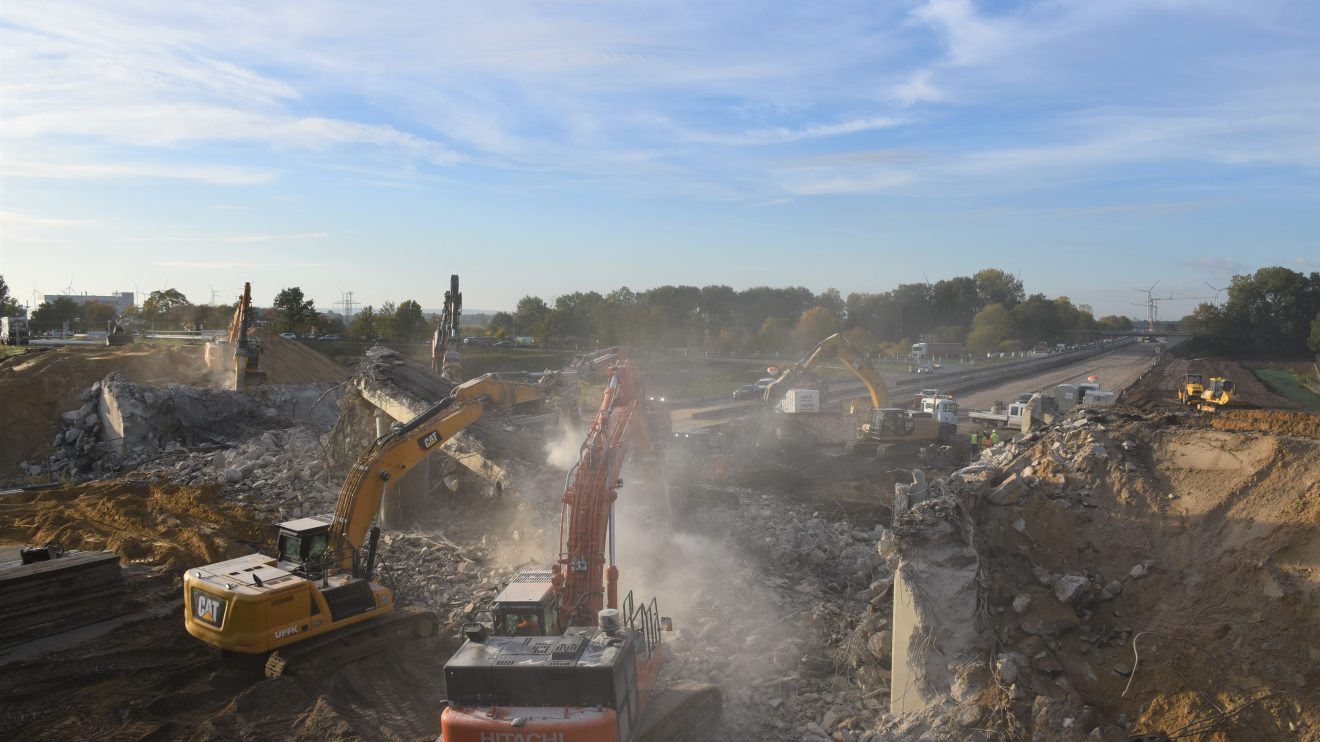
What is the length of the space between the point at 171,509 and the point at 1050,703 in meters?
20.5

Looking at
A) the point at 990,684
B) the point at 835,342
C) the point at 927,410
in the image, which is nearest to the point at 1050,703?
the point at 990,684

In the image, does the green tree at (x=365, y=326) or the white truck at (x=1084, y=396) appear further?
→ the green tree at (x=365, y=326)

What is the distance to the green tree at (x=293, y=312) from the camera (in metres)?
62.1

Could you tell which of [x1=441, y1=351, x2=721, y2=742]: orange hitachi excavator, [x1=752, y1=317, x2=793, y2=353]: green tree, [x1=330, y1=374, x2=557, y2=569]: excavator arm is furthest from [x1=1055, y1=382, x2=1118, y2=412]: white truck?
[x1=752, y1=317, x2=793, y2=353]: green tree

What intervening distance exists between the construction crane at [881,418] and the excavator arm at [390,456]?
18.8 metres

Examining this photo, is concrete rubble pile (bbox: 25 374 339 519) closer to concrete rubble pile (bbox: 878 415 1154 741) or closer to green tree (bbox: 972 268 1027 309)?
concrete rubble pile (bbox: 878 415 1154 741)

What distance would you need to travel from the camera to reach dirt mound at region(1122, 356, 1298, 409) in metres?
45.3

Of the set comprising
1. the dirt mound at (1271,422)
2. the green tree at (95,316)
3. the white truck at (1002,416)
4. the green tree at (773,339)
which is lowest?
the white truck at (1002,416)

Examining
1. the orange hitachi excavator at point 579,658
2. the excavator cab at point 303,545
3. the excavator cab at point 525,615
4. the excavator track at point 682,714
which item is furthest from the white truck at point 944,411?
the excavator cab at point 525,615

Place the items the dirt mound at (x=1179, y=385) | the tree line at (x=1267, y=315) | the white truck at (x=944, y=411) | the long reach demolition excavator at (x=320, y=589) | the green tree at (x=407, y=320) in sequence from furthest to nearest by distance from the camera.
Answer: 1. the tree line at (x=1267, y=315)
2. the green tree at (x=407, y=320)
3. the dirt mound at (x=1179, y=385)
4. the white truck at (x=944, y=411)
5. the long reach demolition excavator at (x=320, y=589)

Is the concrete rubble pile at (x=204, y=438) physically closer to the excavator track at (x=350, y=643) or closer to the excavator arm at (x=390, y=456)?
the excavator arm at (x=390, y=456)

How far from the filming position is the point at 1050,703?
9.95m

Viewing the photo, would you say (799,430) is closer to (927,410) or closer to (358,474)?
(927,410)

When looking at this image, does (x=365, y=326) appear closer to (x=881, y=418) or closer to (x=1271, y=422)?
(x=881, y=418)
